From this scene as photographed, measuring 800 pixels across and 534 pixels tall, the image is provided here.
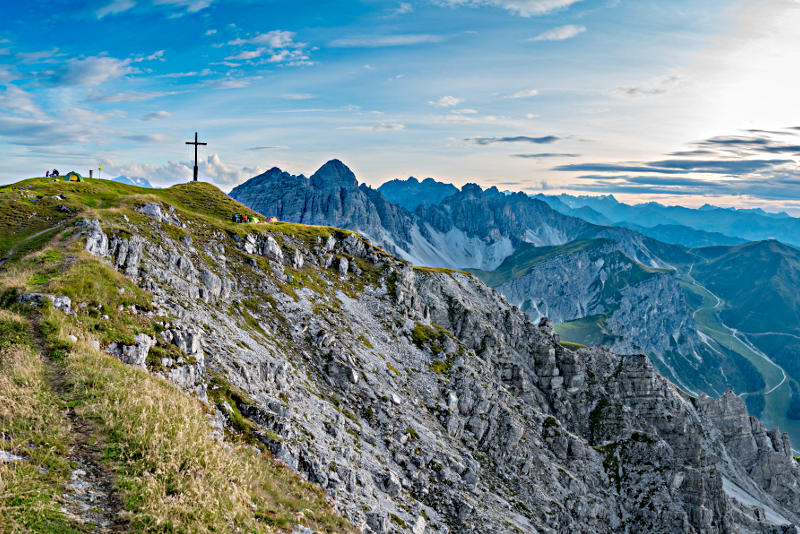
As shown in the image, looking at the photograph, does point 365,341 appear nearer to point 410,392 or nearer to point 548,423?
point 410,392

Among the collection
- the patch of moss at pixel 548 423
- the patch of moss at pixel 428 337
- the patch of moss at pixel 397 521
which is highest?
the patch of moss at pixel 428 337

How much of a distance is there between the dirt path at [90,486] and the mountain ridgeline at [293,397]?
3.0 inches

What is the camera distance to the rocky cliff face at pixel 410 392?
47938 millimetres

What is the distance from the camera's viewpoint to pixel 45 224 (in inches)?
2440

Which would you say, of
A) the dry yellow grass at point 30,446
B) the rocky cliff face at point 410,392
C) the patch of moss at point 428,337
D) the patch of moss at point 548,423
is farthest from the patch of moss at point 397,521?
the patch of moss at point 548,423

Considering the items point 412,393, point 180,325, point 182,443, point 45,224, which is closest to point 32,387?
point 182,443

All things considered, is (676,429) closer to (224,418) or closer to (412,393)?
(412,393)

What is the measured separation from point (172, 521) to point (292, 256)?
267 feet

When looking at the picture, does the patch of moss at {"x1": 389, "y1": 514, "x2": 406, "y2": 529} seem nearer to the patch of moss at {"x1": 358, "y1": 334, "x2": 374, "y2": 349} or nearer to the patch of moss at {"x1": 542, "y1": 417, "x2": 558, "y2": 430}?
the patch of moss at {"x1": 358, "y1": 334, "x2": 374, "y2": 349}

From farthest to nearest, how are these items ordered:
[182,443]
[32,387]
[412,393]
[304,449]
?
[412,393]
[304,449]
[32,387]
[182,443]

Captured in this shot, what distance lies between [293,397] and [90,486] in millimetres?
39236

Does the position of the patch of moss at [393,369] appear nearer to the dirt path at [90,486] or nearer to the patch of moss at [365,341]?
the patch of moss at [365,341]

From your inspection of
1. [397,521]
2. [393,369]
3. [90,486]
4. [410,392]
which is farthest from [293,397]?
[90,486]

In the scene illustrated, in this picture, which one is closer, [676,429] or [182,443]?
[182,443]
